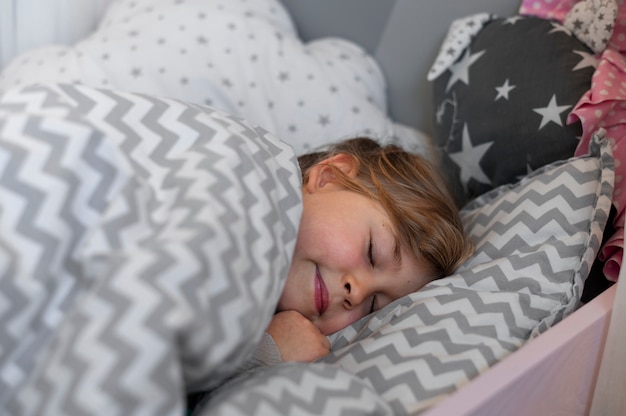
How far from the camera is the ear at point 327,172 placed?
1108 millimetres

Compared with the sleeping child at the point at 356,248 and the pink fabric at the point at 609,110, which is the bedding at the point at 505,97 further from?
the sleeping child at the point at 356,248

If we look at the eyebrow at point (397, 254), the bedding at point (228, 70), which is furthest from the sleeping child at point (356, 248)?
the bedding at point (228, 70)

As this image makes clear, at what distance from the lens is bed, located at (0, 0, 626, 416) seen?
635mm

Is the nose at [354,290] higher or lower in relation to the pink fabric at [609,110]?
lower

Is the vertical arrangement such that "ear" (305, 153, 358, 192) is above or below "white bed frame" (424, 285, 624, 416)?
above

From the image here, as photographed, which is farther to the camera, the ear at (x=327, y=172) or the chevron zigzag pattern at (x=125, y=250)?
the ear at (x=327, y=172)

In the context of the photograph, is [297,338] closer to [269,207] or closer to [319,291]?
[319,291]

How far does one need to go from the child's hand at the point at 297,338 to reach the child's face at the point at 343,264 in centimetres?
3

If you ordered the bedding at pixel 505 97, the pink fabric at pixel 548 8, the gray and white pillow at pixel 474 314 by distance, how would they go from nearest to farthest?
the gray and white pillow at pixel 474 314
the bedding at pixel 505 97
the pink fabric at pixel 548 8

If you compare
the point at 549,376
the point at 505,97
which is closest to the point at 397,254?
the point at 549,376

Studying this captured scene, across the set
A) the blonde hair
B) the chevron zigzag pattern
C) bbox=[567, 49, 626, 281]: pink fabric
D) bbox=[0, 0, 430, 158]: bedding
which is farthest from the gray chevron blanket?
bbox=[0, 0, 430, 158]: bedding

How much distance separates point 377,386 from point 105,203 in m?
0.35

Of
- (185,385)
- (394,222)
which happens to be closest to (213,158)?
(185,385)

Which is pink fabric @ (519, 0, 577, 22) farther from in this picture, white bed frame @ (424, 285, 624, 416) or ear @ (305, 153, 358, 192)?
white bed frame @ (424, 285, 624, 416)
